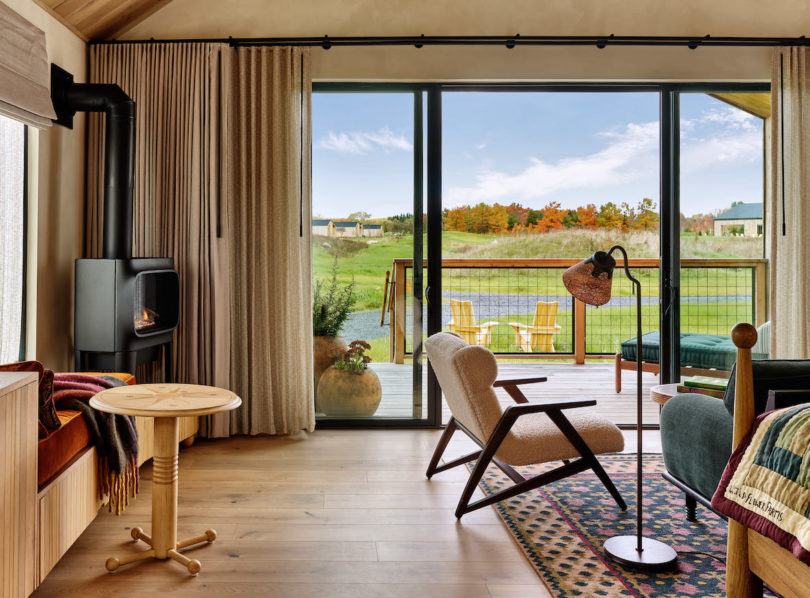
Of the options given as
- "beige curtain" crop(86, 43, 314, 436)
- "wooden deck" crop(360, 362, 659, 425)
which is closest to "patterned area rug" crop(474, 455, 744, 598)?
"wooden deck" crop(360, 362, 659, 425)

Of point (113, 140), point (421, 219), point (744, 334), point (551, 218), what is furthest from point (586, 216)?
point (113, 140)

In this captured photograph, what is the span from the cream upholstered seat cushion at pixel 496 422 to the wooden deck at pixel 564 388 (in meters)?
1.47

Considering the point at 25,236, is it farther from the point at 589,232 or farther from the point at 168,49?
the point at 589,232

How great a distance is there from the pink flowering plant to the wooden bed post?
2.69 meters

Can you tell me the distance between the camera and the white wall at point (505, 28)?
13.0 ft

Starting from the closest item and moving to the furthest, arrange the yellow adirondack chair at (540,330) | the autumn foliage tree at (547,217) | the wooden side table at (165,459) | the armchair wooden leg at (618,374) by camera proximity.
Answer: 1. the wooden side table at (165,459)
2. the autumn foliage tree at (547,217)
3. the armchair wooden leg at (618,374)
4. the yellow adirondack chair at (540,330)

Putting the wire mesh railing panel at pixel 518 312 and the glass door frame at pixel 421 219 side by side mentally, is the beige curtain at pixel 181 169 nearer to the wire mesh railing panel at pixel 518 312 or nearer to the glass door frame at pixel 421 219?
the glass door frame at pixel 421 219

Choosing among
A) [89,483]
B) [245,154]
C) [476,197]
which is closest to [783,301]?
[476,197]

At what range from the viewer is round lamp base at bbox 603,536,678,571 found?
218 cm

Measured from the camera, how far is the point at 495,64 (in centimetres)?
405

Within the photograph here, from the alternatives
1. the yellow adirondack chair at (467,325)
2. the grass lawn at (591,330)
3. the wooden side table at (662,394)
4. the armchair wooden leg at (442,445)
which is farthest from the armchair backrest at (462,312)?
the wooden side table at (662,394)

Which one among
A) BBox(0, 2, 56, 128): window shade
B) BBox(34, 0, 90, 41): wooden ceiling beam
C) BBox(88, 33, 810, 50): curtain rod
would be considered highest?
BBox(88, 33, 810, 50): curtain rod

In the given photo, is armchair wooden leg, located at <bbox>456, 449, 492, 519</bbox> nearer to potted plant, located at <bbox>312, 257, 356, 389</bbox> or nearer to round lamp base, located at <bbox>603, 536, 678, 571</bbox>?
round lamp base, located at <bbox>603, 536, 678, 571</bbox>

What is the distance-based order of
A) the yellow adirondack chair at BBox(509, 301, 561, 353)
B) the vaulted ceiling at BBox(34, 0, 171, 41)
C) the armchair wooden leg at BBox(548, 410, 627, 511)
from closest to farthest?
the armchair wooden leg at BBox(548, 410, 627, 511)
the vaulted ceiling at BBox(34, 0, 171, 41)
the yellow adirondack chair at BBox(509, 301, 561, 353)
